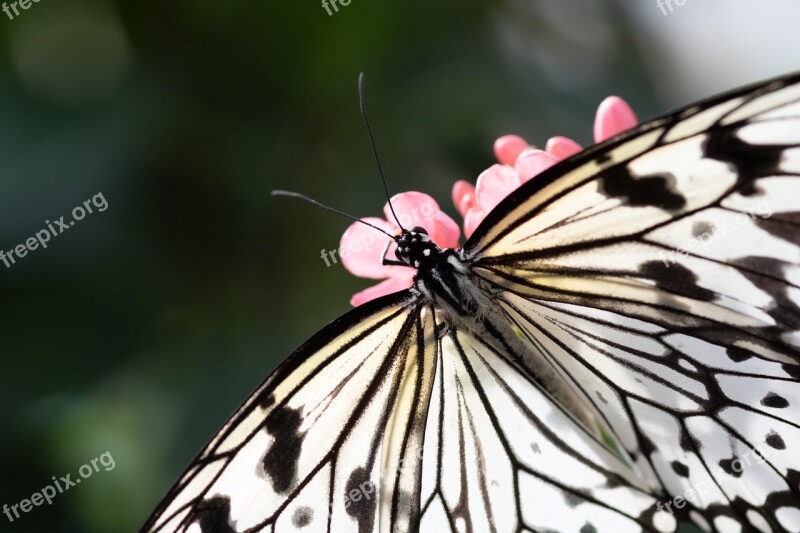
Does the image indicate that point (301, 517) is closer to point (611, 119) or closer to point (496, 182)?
point (496, 182)

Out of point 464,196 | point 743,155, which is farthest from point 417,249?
point 743,155

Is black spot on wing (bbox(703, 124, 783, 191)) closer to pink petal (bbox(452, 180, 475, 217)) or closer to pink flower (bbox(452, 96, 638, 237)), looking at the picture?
pink flower (bbox(452, 96, 638, 237))

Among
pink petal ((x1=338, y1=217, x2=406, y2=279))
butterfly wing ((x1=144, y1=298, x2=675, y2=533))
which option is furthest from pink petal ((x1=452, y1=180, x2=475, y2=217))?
butterfly wing ((x1=144, y1=298, x2=675, y2=533))

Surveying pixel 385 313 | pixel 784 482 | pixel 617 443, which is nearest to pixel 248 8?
pixel 385 313

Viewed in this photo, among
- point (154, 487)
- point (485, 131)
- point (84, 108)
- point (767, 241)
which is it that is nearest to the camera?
point (767, 241)

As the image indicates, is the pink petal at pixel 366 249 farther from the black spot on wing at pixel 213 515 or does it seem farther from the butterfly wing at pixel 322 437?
the black spot on wing at pixel 213 515

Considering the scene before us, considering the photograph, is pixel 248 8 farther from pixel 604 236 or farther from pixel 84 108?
pixel 604 236

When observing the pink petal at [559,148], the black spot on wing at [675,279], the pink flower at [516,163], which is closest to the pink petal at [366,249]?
the pink flower at [516,163]
